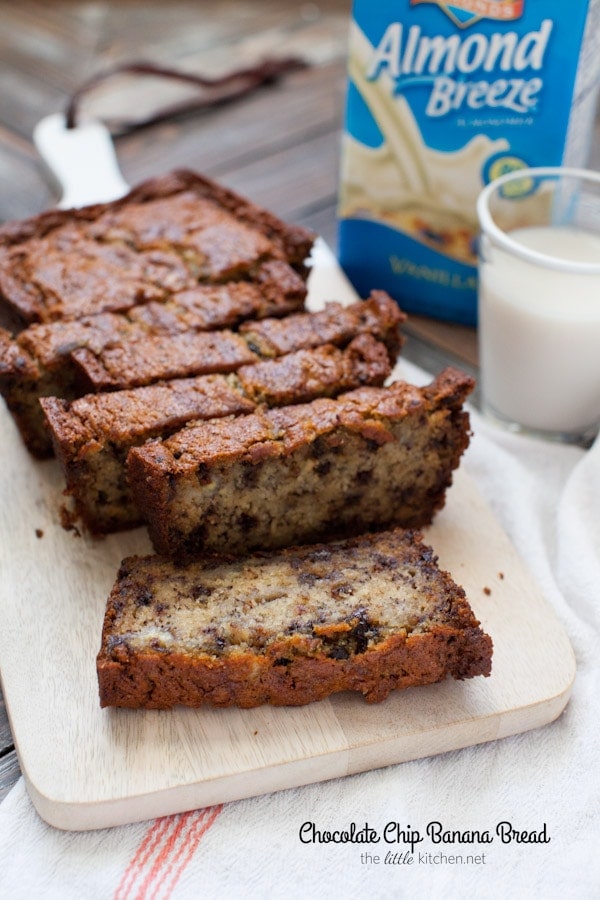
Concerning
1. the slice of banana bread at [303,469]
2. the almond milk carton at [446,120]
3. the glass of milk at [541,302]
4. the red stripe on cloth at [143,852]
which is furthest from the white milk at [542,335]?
the red stripe on cloth at [143,852]

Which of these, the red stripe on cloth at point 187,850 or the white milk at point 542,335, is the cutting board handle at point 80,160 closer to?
the white milk at point 542,335

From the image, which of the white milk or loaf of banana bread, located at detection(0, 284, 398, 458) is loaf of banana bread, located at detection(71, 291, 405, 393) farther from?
the white milk

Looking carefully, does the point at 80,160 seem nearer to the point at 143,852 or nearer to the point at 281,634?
the point at 281,634

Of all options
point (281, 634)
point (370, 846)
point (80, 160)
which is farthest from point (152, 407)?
point (80, 160)

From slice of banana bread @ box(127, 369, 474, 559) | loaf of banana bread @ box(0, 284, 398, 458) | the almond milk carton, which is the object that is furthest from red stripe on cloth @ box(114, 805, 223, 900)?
the almond milk carton

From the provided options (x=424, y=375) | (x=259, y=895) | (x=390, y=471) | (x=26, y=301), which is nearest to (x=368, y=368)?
(x=390, y=471)

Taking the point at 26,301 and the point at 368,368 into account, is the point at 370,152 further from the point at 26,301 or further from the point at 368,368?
the point at 26,301
